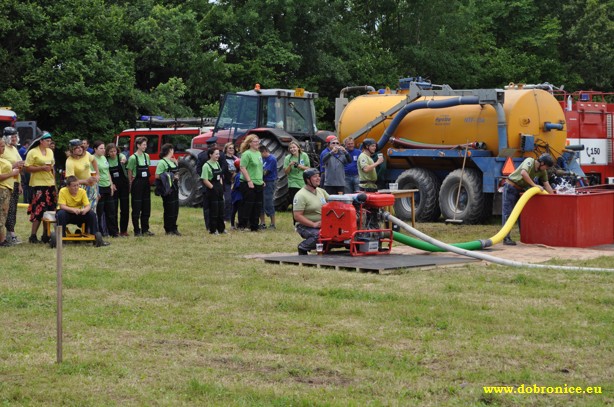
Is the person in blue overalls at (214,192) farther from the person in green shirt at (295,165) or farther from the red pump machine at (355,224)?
the red pump machine at (355,224)

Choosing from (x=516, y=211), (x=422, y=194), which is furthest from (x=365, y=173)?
(x=516, y=211)

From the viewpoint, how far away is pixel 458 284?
39.4ft

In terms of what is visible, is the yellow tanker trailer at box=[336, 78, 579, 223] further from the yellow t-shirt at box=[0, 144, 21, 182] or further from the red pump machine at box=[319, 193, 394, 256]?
the yellow t-shirt at box=[0, 144, 21, 182]

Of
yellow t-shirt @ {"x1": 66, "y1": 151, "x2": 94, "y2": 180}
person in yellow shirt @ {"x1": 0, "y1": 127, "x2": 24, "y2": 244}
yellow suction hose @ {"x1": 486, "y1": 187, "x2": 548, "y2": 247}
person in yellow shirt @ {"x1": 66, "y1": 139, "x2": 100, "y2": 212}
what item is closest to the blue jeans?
yellow suction hose @ {"x1": 486, "y1": 187, "x2": 548, "y2": 247}

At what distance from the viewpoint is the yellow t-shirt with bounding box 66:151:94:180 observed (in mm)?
16391

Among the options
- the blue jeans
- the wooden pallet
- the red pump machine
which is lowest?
the wooden pallet

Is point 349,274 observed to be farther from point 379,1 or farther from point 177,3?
point 379,1

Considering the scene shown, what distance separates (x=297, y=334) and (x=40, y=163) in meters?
8.47

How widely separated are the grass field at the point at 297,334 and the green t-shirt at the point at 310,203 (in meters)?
1.29

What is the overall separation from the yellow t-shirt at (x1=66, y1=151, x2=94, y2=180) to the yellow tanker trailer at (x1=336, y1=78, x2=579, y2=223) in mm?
7532

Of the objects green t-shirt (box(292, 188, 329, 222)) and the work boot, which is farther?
the work boot

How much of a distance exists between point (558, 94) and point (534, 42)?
24511 mm

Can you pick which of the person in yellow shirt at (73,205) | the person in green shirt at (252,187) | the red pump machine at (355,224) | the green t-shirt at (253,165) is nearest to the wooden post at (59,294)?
the red pump machine at (355,224)

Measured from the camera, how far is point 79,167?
54.0ft
